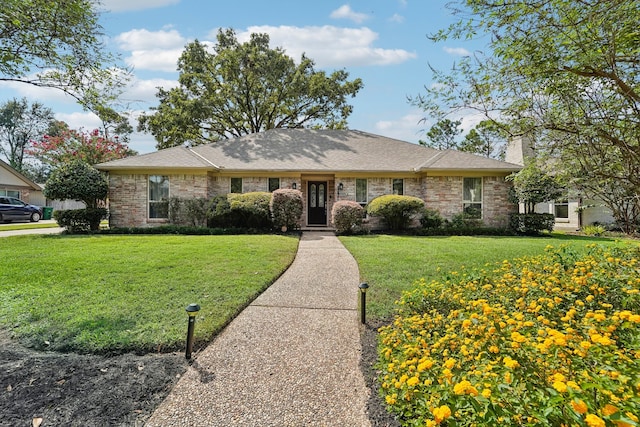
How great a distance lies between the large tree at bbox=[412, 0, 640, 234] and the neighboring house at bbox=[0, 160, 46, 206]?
29782mm

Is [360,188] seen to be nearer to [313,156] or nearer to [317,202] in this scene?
[317,202]

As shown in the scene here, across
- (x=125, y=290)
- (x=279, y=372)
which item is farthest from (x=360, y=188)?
(x=279, y=372)

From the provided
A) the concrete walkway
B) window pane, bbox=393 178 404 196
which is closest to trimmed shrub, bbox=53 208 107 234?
the concrete walkway

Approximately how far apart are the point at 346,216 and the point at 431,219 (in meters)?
3.83

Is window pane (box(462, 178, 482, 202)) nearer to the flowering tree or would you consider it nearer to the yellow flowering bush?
the yellow flowering bush

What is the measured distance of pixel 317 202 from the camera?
15.4 metres

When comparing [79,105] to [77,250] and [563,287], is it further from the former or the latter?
[563,287]

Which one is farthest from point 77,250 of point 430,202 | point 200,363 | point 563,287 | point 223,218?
point 430,202

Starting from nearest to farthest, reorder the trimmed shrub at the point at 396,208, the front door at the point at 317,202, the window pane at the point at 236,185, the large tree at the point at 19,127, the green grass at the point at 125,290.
Answer: the green grass at the point at 125,290 < the trimmed shrub at the point at 396,208 < the window pane at the point at 236,185 < the front door at the point at 317,202 < the large tree at the point at 19,127

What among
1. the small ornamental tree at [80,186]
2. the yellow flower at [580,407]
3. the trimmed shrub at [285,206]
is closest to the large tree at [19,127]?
the small ornamental tree at [80,186]

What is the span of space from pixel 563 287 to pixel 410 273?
2.81 m

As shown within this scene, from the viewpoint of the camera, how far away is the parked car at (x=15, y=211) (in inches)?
772

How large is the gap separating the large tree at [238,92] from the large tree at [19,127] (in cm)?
3136

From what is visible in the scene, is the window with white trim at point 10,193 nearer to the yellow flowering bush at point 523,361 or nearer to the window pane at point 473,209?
the window pane at point 473,209
